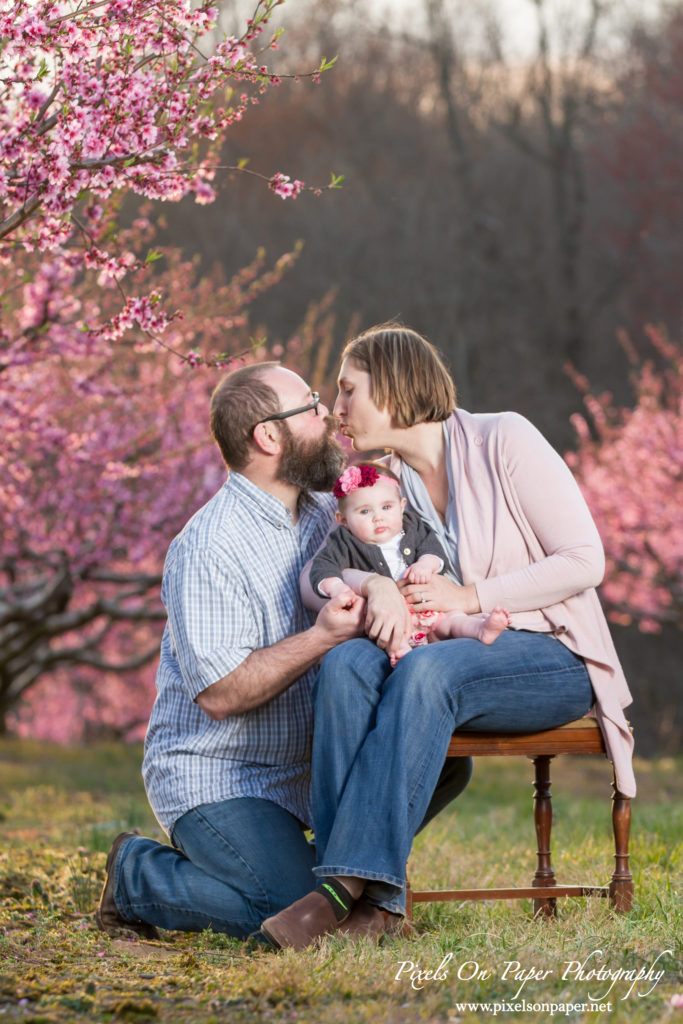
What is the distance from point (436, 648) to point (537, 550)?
460mm

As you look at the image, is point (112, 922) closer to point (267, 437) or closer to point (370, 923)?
point (370, 923)

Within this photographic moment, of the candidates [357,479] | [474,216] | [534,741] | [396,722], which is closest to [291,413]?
[357,479]

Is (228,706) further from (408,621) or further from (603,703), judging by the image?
(603,703)

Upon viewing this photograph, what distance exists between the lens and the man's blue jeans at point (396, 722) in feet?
9.05

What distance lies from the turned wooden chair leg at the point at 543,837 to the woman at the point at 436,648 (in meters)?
0.27

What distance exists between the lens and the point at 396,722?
281 cm

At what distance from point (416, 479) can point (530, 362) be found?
1532cm

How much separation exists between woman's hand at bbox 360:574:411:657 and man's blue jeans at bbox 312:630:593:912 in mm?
43

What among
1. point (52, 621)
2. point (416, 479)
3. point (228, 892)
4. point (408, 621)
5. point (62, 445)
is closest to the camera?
point (408, 621)

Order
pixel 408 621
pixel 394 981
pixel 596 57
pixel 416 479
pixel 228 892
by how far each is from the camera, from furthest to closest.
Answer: pixel 596 57 → pixel 416 479 → pixel 228 892 → pixel 408 621 → pixel 394 981

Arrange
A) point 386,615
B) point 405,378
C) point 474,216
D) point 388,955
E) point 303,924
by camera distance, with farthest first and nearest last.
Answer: point 474,216 → point 405,378 → point 386,615 → point 303,924 → point 388,955

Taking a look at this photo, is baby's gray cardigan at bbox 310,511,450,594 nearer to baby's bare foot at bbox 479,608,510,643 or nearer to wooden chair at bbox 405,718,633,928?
baby's bare foot at bbox 479,608,510,643

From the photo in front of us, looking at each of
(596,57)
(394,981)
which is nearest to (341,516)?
(394,981)

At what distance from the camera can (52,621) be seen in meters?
9.14
